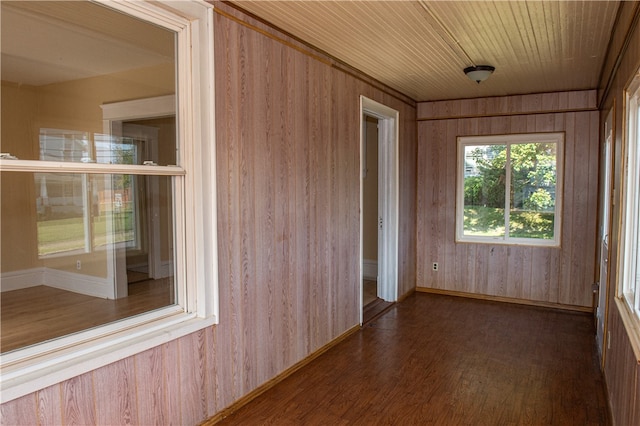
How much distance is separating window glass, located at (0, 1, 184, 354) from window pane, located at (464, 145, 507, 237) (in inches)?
171

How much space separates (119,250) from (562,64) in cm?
404

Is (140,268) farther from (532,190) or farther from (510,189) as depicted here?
(532,190)

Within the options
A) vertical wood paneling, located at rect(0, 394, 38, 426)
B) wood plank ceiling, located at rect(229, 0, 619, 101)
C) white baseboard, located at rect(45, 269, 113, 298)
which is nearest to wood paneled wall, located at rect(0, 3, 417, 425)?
vertical wood paneling, located at rect(0, 394, 38, 426)

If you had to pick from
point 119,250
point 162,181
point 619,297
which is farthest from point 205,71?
point 619,297

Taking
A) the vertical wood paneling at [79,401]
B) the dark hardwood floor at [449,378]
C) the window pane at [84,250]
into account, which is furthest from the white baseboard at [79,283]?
the dark hardwood floor at [449,378]

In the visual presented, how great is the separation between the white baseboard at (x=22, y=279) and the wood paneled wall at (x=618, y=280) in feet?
9.43

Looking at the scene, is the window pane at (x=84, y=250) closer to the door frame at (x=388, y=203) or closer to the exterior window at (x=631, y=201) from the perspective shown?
the exterior window at (x=631, y=201)

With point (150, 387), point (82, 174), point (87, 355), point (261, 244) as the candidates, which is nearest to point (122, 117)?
point (82, 174)

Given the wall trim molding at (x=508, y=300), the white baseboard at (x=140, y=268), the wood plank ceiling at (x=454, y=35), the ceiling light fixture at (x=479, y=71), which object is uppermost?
the wood plank ceiling at (x=454, y=35)

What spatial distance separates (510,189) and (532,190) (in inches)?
9.9

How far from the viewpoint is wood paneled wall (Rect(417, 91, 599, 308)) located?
5082 millimetres

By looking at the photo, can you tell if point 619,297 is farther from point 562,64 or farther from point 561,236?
point 561,236

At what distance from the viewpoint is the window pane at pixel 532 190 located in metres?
5.30

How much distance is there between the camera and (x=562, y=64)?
3.98 meters
